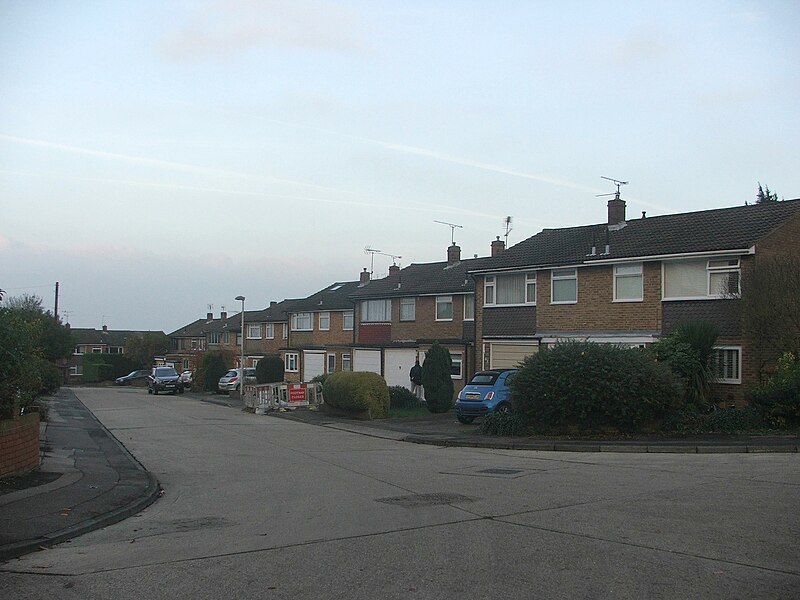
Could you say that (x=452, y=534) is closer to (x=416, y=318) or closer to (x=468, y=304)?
(x=468, y=304)

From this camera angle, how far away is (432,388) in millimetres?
31234

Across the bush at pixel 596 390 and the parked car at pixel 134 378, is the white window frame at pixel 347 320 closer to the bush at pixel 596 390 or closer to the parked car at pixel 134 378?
the bush at pixel 596 390

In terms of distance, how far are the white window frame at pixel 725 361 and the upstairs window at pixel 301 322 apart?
33366 millimetres

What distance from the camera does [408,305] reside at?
41.3 meters

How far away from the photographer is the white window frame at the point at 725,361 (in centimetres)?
2297

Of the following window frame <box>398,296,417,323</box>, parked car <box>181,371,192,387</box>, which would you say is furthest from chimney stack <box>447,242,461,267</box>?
parked car <box>181,371,192,387</box>

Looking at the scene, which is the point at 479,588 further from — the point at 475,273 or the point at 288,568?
the point at 475,273

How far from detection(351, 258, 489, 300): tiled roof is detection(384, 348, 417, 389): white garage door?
2961 mm

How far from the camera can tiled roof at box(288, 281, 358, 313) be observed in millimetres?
50812

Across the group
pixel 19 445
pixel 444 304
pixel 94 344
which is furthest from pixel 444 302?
pixel 94 344

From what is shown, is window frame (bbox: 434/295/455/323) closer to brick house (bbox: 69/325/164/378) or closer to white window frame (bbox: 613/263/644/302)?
white window frame (bbox: 613/263/644/302)

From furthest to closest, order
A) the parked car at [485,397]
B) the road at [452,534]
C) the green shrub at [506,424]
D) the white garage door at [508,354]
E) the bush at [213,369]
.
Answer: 1. the bush at [213,369]
2. the white garage door at [508,354]
3. the parked car at [485,397]
4. the green shrub at [506,424]
5. the road at [452,534]

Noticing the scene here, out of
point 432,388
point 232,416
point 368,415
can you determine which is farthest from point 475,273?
point 232,416

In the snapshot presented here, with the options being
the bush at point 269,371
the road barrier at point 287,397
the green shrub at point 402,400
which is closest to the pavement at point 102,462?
the road barrier at point 287,397
